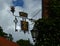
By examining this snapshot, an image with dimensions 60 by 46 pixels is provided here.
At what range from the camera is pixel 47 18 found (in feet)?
47.1

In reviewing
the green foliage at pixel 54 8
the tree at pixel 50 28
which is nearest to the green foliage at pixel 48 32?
the tree at pixel 50 28

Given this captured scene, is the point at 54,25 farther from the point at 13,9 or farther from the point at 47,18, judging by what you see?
the point at 13,9

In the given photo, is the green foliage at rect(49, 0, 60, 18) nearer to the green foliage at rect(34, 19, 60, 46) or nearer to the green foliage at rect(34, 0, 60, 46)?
the green foliage at rect(34, 0, 60, 46)

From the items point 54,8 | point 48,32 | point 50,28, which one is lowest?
point 48,32

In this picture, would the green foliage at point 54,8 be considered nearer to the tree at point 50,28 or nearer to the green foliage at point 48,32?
the tree at point 50,28

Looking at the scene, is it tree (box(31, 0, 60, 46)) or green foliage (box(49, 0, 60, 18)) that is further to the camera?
green foliage (box(49, 0, 60, 18))

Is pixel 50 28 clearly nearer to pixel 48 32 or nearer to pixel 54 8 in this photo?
pixel 48 32

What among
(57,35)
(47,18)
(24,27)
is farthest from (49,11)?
(24,27)

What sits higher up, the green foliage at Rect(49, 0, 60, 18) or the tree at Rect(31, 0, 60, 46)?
the green foliage at Rect(49, 0, 60, 18)

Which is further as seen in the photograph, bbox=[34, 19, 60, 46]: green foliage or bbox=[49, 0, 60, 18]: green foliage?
bbox=[49, 0, 60, 18]: green foliage

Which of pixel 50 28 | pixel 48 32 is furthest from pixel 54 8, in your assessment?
pixel 48 32

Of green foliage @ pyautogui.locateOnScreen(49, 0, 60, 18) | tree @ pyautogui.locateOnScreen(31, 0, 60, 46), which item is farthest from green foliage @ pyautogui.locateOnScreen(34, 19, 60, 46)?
green foliage @ pyautogui.locateOnScreen(49, 0, 60, 18)

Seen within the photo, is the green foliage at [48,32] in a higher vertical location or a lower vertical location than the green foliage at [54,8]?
lower

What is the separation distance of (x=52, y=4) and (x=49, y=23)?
89 cm
